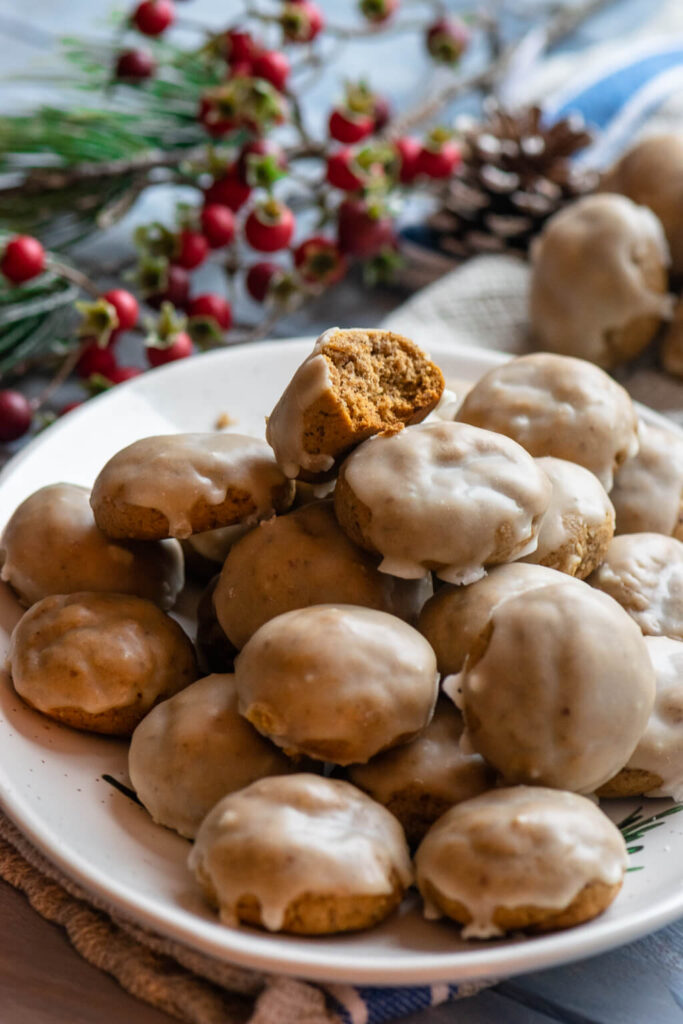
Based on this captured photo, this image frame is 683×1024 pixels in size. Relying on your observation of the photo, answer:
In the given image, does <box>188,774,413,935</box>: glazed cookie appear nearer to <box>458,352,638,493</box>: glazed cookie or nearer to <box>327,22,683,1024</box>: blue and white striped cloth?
<box>458,352,638,493</box>: glazed cookie

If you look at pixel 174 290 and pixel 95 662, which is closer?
pixel 95 662

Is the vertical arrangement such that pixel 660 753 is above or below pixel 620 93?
below

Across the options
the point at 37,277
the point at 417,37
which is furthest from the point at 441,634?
the point at 417,37

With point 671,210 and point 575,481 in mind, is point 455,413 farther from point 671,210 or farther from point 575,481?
point 671,210

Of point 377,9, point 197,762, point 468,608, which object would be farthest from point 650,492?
point 377,9

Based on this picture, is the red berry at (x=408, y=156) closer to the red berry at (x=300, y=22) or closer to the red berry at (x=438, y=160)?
the red berry at (x=438, y=160)

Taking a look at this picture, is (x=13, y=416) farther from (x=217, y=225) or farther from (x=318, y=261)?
(x=318, y=261)
